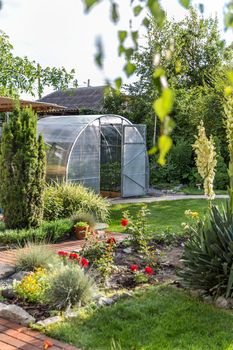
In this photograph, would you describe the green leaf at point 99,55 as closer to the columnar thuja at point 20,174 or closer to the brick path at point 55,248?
the brick path at point 55,248

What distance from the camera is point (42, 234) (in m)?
8.18

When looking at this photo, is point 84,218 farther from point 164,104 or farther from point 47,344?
point 164,104

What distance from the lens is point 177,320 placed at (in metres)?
4.50

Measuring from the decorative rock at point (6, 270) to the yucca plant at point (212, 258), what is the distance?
215cm

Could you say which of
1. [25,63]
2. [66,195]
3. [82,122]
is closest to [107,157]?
[82,122]

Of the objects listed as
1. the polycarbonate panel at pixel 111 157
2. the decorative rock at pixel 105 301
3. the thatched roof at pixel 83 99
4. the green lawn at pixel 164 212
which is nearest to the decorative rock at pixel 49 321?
the decorative rock at pixel 105 301

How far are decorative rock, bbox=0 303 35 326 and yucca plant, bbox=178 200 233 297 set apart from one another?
186 centimetres

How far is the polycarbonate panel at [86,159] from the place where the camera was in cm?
1316

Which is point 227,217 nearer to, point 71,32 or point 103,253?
point 103,253

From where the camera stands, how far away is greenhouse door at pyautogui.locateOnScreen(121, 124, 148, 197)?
15617 millimetres

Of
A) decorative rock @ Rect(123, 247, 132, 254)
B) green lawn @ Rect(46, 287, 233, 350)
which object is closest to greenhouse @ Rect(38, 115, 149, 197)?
decorative rock @ Rect(123, 247, 132, 254)

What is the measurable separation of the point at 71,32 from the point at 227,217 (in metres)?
4.30

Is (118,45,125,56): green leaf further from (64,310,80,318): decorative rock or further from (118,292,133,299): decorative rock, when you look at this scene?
(118,292,133,299): decorative rock

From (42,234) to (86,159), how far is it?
5.73 m
